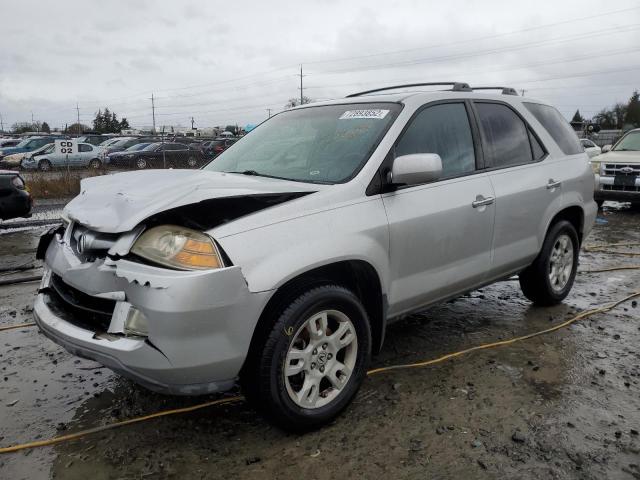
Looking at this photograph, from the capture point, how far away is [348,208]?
2977mm

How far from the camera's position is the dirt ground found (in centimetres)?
262

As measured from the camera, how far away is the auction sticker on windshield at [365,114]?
349cm

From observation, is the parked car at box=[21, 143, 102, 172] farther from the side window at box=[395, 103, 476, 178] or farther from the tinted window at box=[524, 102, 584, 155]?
the side window at box=[395, 103, 476, 178]

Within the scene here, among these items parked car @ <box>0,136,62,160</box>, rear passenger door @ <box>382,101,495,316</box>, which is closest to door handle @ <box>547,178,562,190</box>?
rear passenger door @ <box>382,101,495,316</box>

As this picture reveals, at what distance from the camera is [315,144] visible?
3.57 meters

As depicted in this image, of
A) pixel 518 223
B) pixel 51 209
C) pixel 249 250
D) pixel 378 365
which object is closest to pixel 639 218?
pixel 518 223

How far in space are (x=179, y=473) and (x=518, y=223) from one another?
116 inches

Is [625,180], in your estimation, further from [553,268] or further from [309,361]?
[309,361]

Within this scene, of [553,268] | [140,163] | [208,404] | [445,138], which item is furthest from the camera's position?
[140,163]

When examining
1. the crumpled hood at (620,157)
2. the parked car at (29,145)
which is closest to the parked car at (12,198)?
the crumpled hood at (620,157)

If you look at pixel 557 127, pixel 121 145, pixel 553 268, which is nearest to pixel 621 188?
pixel 557 127

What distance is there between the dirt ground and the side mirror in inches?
51.7

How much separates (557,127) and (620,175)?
7.04 meters

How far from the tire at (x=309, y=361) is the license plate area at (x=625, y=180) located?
966 centimetres
